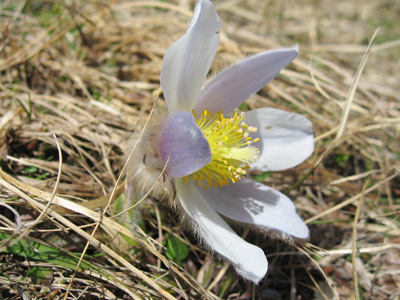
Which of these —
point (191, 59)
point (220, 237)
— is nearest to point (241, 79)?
point (191, 59)

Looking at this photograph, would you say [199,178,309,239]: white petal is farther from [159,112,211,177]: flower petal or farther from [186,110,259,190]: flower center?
[159,112,211,177]: flower petal

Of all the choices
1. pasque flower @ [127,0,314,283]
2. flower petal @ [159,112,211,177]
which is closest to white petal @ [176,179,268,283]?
pasque flower @ [127,0,314,283]

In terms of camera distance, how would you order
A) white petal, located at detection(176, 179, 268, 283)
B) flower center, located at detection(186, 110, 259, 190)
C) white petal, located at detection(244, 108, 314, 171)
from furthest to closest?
→ white petal, located at detection(244, 108, 314, 171), flower center, located at detection(186, 110, 259, 190), white petal, located at detection(176, 179, 268, 283)

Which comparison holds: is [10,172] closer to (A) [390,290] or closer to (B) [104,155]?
(B) [104,155]

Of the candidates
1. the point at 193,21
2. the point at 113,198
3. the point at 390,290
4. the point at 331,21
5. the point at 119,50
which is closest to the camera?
the point at 193,21

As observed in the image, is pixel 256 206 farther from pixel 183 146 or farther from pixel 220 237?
pixel 183 146

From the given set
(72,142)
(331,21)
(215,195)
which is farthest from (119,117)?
(331,21)

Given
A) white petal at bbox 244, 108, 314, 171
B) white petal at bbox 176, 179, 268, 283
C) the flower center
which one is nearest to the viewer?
white petal at bbox 176, 179, 268, 283
